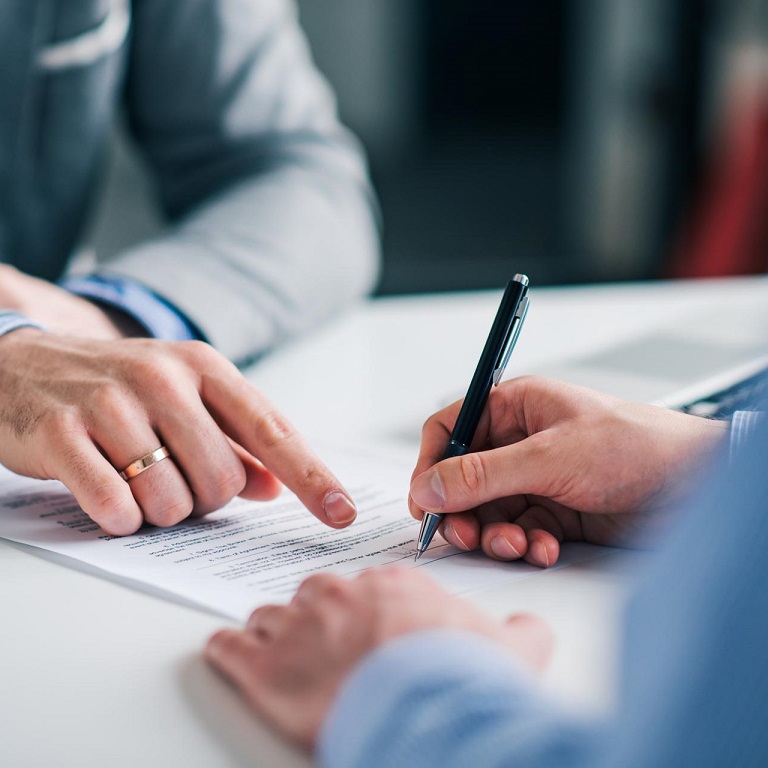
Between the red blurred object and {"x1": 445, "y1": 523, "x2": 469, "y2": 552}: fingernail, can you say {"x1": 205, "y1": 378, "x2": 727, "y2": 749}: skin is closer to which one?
{"x1": 445, "y1": 523, "x2": 469, "y2": 552}: fingernail

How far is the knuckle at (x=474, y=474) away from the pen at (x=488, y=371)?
31 millimetres

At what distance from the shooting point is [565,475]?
1.64ft

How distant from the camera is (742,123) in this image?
3758mm

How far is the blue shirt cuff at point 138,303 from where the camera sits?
81cm

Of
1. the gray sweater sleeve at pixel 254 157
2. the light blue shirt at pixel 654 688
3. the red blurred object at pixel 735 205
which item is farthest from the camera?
the red blurred object at pixel 735 205

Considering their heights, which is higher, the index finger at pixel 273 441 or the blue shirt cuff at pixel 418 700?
the blue shirt cuff at pixel 418 700

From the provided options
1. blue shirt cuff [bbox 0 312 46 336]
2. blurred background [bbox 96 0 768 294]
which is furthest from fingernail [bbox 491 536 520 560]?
blurred background [bbox 96 0 768 294]

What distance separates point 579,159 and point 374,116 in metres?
1.03

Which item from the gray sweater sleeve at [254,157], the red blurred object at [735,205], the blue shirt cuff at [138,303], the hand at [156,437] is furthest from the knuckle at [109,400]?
the red blurred object at [735,205]

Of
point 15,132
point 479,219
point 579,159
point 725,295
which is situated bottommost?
point 479,219

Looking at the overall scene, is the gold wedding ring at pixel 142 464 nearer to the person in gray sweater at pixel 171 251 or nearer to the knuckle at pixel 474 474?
the person in gray sweater at pixel 171 251

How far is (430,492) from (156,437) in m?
0.17

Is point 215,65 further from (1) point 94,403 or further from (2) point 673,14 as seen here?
(2) point 673,14

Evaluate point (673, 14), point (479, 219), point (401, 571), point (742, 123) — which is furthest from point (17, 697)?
point (479, 219)
